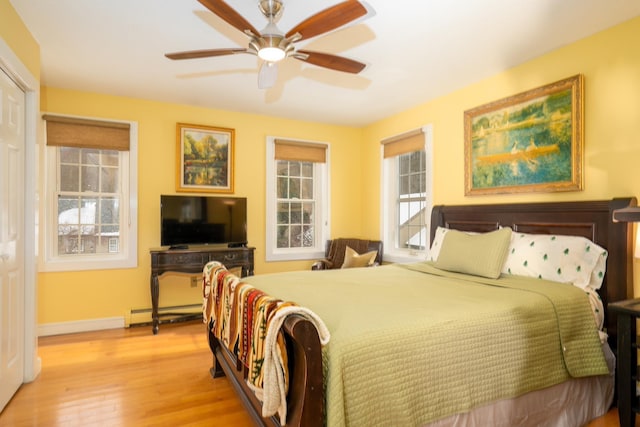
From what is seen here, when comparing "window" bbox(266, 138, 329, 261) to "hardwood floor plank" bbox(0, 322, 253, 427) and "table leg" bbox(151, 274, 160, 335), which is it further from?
"hardwood floor plank" bbox(0, 322, 253, 427)

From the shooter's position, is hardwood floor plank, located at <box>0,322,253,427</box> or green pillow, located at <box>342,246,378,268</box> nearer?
hardwood floor plank, located at <box>0,322,253,427</box>

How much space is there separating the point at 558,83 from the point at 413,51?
3.72ft

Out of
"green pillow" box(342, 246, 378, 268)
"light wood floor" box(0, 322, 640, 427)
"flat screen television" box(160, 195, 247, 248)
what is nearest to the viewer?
"light wood floor" box(0, 322, 640, 427)

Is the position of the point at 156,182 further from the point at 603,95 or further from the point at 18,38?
the point at 603,95

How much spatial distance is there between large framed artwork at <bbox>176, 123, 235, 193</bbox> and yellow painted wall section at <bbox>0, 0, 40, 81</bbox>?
1.60 meters

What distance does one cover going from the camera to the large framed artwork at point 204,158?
4277 mm

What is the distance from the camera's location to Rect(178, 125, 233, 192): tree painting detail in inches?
169

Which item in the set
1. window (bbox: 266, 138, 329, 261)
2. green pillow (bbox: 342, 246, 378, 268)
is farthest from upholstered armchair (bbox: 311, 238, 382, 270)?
window (bbox: 266, 138, 329, 261)

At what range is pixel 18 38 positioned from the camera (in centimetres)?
246

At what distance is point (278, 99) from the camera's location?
4.09 meters

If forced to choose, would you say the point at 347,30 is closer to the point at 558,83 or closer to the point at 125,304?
the point at 558,83

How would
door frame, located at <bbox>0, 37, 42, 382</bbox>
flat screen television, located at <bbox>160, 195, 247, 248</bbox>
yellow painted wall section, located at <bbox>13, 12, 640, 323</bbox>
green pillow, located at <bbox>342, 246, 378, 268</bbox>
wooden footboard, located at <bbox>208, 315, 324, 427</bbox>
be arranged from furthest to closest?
1. green pillow, located at <bbox>342, 246, 378, 268</bbox>
2. flat screen television, located at <bbox>160, 195, 247, 248</bbox>
3. door frame, located at <bbox>0, 37, 42, 382</bbox>
4. yellow painted wall section, located at <bbox>13, 12, 640, 323</bbox>
5. wooden footboard, located at <bbox>208, 315, 324, 427</bbox>

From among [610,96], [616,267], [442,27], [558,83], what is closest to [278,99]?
[442,27]

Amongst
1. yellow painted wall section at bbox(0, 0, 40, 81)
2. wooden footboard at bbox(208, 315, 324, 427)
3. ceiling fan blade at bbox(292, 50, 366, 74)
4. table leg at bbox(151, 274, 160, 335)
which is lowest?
table leg at bbox(151, 274, 160, 335)
